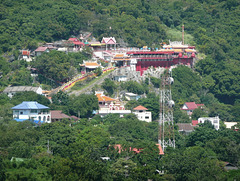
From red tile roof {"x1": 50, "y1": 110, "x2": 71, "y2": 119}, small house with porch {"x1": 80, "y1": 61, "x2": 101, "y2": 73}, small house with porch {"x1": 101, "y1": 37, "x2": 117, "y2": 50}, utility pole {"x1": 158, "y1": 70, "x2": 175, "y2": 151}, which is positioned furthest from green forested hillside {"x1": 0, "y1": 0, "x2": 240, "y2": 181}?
small house with porch {"x1": 101, "y1": 37, "x2": 117, "y2": 50}

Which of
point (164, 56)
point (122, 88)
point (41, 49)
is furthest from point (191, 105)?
point (41, 49)

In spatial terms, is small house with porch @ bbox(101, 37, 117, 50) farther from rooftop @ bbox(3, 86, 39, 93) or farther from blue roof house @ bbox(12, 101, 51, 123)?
blue roof house @ bbox(12, 101, 51, 123)

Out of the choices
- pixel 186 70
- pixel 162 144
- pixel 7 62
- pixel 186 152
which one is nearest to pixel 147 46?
pixel 186 70

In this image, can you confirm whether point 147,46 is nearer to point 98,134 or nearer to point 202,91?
point 202,91

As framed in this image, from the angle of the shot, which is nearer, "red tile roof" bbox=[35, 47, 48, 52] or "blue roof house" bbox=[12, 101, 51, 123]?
"blue roof house" bbox=[12, 101, 51, 123]

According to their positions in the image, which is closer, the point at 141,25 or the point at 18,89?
the point at 18,89

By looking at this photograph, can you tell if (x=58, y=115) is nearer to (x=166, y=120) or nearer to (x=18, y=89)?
(x=18, y=89)

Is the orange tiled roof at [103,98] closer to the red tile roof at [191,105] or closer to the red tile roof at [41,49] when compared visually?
the red tile roof at [191,105]

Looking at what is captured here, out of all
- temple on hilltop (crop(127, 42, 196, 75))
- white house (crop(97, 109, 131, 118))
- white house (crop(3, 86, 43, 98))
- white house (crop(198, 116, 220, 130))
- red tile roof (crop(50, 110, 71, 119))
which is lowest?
white house (crop(198, 116, 220, 130))

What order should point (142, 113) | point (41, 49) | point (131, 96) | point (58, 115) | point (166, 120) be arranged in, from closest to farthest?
point (166, 120), point (58, 115), point (142, 113), point (131, 96), point (41, 49)
